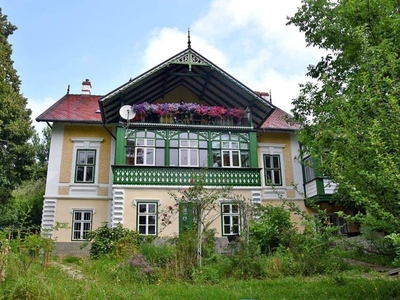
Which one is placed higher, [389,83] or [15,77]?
[15,77]

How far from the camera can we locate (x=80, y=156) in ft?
60.8

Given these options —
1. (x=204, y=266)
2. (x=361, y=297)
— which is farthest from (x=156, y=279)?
(x=361, y=297)

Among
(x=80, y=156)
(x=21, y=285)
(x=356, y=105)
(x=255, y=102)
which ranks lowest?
(x=21, y=285)

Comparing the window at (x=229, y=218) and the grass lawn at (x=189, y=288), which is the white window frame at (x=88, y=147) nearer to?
the window at (x=229, y=218)

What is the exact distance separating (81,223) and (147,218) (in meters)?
3.76

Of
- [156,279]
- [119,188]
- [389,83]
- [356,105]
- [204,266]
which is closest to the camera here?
[389,83]

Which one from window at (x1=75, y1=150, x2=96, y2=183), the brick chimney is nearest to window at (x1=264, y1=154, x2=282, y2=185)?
window at (x1=75, y1=150, x2=96, y2=183)

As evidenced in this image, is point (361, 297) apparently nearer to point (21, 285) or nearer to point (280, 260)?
point (280, 260)

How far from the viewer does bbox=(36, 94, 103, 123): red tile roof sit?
18.3m

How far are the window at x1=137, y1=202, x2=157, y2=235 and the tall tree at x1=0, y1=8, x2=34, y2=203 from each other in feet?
23.1

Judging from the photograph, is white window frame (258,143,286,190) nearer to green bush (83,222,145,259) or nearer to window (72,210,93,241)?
green bush (83,222,145,259)

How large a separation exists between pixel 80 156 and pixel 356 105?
591 inches

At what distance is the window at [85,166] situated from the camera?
18219 millimetres

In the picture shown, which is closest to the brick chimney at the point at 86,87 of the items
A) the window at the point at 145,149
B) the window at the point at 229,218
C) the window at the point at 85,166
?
the window at the point at 85,166
